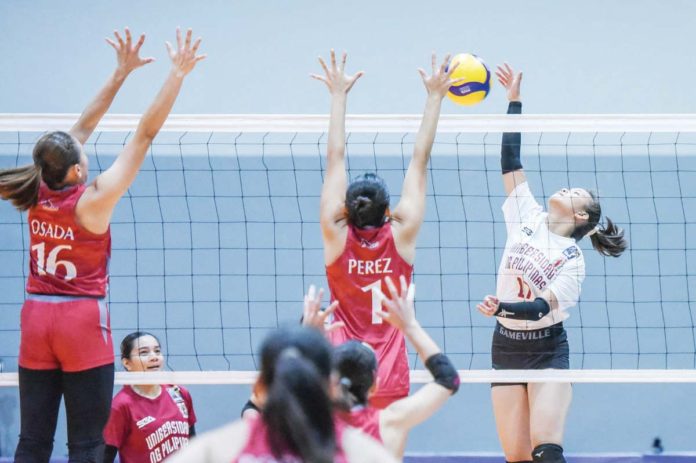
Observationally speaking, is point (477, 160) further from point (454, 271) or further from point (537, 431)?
point (537, 431)

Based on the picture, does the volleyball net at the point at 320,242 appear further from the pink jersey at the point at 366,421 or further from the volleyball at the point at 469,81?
the pink jersey at the point at 366,421

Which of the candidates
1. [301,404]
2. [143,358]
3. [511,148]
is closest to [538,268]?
[511,148]

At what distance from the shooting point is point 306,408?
2.10 m

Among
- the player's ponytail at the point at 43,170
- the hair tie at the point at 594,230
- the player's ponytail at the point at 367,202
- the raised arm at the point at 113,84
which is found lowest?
the hair tie at the point at 594,230

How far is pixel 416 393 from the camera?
303 centimetres

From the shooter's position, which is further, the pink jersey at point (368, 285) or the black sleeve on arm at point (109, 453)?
the black sleeve on arm at point (109, 453)

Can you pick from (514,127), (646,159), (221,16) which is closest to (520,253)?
(514,127)

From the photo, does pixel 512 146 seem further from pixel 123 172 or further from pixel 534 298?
pixel 123 172

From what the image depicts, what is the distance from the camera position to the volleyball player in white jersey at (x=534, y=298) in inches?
203

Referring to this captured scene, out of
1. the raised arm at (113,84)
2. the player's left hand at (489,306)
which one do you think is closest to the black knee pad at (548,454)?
the player's left hand at (489,306)

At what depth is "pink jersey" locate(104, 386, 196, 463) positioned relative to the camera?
17.7 ft

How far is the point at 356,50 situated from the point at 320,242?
1.54 metres

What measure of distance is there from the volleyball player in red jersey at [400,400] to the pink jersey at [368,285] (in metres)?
0.89

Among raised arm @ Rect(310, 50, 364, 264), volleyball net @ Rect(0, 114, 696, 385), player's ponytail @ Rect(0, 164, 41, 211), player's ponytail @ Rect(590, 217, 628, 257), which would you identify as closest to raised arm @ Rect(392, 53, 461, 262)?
raised arm @ Rect(310, 50, 364, 264)
